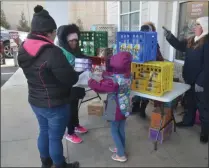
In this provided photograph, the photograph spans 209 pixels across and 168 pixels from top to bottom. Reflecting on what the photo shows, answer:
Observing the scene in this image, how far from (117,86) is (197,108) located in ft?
4.57

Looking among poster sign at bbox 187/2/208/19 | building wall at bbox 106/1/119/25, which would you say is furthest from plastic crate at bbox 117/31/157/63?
building wall at bbox 106/1/119/25

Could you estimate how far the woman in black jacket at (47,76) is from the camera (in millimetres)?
1527

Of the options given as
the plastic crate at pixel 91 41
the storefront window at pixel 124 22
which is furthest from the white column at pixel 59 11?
the storefront window at pixel 124 22

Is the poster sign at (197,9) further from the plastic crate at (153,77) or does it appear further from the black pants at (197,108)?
the plastic crate at (153,77)

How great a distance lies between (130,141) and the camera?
104 inches

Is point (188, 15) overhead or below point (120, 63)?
overhead

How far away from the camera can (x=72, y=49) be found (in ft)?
7.30

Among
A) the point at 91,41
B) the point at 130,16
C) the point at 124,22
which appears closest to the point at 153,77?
the point at 91,41

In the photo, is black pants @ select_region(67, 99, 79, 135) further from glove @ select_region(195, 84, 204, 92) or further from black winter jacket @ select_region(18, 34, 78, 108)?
glove @ select_region(195, 84, 204, 92)

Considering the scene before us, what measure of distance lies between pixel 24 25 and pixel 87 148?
401 inches

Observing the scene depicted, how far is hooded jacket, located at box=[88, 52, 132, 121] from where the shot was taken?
1.89 m

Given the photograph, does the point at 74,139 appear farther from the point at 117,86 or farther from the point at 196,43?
the point at 196,43

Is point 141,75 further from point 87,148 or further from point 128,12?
point 128,12

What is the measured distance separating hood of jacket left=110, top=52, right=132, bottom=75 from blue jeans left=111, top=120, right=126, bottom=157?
553mm
